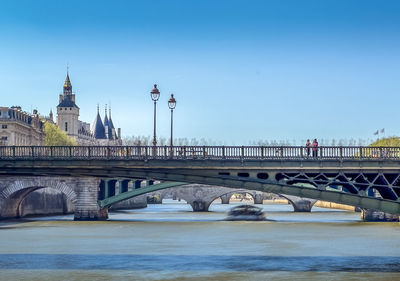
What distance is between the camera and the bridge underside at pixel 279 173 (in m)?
48.8

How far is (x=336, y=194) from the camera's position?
49.0 metres

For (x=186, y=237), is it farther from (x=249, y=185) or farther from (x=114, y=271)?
(x=114, y=271)

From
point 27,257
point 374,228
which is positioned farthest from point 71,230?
point 374,228

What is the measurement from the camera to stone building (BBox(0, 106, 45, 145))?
150 meters

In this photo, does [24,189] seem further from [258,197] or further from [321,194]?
[258,197]

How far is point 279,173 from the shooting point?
5109cm

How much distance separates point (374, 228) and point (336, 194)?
876 inches

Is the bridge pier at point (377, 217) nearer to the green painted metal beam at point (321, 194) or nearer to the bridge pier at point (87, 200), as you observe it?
the bridge pier at point (87, 200)

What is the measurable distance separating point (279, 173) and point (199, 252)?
7.06 m

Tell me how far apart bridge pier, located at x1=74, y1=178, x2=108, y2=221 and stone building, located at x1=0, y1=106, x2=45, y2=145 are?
211 ft

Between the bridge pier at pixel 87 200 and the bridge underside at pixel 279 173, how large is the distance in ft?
94.9

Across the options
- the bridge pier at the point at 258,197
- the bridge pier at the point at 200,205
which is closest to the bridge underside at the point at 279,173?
the bridge pier at the point at 200,205

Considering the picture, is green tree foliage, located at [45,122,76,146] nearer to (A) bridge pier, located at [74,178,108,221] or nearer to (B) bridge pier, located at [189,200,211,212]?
(B) bridge pier, located at [189,200,211,212]


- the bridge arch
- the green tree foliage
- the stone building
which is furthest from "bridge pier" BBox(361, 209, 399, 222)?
the green tree foliage
